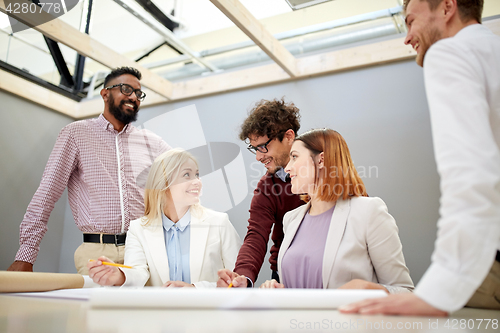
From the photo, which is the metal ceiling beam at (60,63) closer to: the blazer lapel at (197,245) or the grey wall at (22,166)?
the grey wall at (22,166)

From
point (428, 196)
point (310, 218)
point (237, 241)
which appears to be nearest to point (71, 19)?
point (237, 241)

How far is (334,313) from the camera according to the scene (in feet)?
2.64

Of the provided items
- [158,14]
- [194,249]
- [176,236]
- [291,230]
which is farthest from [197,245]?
[158,14]

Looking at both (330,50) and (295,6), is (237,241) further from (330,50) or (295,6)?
Result: (330,50)

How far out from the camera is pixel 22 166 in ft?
12.8

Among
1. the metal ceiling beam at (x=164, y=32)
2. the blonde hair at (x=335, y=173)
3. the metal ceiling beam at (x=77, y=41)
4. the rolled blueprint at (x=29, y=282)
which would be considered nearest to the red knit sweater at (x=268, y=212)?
the blonde hair at (x=335, y=173)

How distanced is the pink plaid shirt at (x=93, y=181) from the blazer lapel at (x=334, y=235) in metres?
1.54

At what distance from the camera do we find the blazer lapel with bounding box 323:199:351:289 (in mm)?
1479

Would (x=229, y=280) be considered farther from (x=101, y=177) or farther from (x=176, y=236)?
(x=101, y=177)

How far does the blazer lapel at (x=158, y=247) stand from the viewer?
1941 millimetres

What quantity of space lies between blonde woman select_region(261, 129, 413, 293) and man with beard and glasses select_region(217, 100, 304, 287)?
0.70 feet

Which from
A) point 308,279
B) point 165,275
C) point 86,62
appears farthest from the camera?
point 86,62

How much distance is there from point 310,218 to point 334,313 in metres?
0.97

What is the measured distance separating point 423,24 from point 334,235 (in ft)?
2.72
